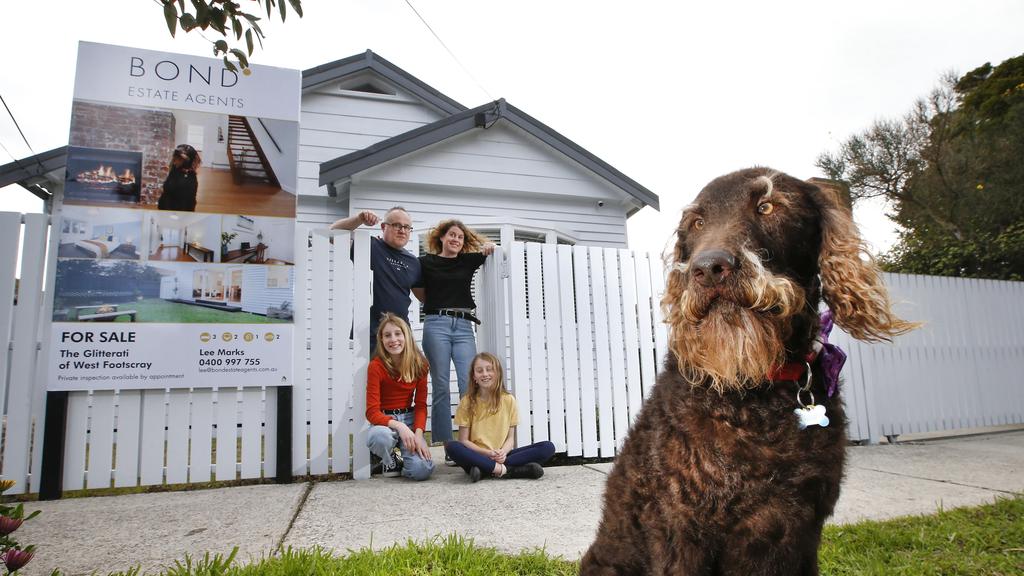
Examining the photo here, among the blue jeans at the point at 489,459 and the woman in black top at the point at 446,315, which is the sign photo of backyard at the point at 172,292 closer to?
the woman in black top at the point at 446,315

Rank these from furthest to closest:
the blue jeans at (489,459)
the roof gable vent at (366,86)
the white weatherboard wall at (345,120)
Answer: the roof gable vent at (366,86) < the white weatherboard wall at (345,120) < the blue jeans at (489,459)

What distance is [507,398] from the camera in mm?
4508

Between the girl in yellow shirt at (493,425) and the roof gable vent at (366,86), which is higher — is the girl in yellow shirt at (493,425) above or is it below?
below

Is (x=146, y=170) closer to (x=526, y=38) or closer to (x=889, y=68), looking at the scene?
(x=526, y=38)

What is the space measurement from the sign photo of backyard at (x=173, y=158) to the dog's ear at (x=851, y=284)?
421 centimetres

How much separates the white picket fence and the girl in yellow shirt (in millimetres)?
402

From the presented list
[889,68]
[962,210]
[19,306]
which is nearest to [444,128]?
[19,306]

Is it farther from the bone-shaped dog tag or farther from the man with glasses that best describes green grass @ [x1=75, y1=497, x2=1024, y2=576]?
the man with glasses

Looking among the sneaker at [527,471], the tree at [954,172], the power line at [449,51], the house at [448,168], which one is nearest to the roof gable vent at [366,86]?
the house at [448,168]

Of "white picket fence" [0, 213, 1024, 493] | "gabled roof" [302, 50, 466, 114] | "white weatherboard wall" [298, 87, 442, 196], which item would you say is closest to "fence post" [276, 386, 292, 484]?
"white picket fence" [0, 213, 1024, 493]

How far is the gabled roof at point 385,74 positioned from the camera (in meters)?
9.29

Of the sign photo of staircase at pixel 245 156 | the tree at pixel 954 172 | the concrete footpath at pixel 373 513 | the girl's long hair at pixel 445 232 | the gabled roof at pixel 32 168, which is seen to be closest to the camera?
the concrete footpath at pixel 373 513

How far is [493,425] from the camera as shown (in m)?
4.42

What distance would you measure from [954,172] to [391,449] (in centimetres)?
1250
